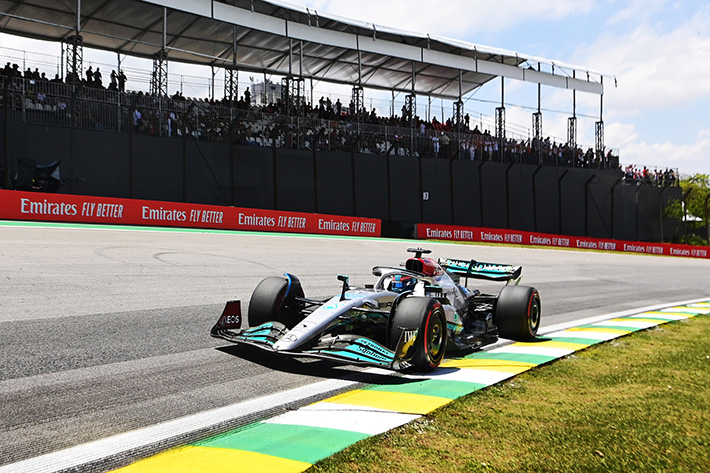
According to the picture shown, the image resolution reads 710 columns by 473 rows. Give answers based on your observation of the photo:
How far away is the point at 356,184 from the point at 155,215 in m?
11.4

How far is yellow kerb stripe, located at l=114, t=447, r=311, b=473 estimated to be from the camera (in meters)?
3.51

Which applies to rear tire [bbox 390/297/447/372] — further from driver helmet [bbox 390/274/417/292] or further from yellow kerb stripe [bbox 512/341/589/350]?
yellow kerb stripe [bbox 512/341/589/350]

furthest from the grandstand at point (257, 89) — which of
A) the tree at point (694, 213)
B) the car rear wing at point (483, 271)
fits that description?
the car rear wing at point (483, 271)

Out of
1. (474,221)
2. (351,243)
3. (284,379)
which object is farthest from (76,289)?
(474,221)

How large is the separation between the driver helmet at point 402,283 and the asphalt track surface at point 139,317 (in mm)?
1293

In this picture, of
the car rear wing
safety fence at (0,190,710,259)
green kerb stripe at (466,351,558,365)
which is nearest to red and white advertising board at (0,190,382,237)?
safety fence at (0,190,710,259)

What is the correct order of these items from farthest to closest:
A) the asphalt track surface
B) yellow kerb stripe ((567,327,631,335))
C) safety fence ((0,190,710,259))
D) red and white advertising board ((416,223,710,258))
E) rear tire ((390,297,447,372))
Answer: red and white advertising board ((416,223,710,258)), safety fence ((0,190,710,259)), yellow kerb stripe ((567,327,631,335)), rear tire ((390,297,447,372)), the asphalt track surface

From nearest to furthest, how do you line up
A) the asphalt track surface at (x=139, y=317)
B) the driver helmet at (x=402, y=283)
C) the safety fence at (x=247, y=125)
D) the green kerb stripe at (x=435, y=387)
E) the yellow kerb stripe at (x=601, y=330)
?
the asphalt track surface at (x=139, y=317) → the green kerb stripe at (x=435, y=387) → the driver helmet at (x=402, y=283) → the yellow kerb stripe at (x=601, y=330) → the safety fence at (x=247, y=125)

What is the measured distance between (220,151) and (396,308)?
70.5 ft

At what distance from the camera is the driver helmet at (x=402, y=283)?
295 inches

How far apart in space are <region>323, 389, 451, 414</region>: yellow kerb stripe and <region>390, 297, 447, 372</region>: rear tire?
856 mm

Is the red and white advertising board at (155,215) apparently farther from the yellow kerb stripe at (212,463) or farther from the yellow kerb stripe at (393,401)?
the yellow kerb stripe at (212,463)

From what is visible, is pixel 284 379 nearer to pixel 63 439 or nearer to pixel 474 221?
pixel 63 439

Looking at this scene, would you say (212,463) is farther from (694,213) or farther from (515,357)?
(694,213)
